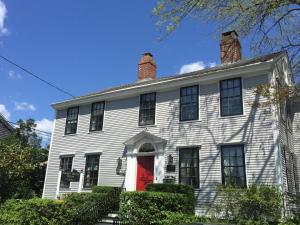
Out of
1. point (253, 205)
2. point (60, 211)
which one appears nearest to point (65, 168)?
point (60, 211)

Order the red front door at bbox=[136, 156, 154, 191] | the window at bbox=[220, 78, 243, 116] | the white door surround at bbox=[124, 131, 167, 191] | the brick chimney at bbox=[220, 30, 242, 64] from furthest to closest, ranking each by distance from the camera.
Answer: the brick chimney at bbox=[220, 30, 242, 64] < the red front door at bbox=[136, 156, 154, 191] < the white door surround at bbox=[124, 131, 167, 191] < the window at bbox=[220, 78, 243, 116]

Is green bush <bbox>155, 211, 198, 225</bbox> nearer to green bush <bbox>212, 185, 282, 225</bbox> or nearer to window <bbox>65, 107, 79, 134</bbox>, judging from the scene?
green bush <bbox>212, 185, 282, 225</bbox>

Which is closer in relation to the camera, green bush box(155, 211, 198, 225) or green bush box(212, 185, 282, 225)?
green bush box(155, 211, 198, 225)

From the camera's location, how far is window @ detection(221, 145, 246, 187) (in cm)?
1311

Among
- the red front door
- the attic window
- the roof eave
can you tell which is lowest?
the red front door

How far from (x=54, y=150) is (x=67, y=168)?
169 cm

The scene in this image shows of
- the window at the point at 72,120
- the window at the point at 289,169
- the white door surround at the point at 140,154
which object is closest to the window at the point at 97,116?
the window at the point at 72,120

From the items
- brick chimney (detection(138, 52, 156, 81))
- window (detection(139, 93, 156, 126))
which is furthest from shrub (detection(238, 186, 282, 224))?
brick chimney (detection(138, 52, 156, 81))

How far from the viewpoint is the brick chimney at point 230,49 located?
1783cm

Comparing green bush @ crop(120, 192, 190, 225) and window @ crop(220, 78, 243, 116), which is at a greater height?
window @ crop(220, 78, 243, 116)

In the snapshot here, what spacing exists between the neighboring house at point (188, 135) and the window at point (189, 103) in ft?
0.16

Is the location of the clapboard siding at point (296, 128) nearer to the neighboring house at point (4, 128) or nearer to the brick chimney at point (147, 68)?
the brick chimney at point (147, 68)

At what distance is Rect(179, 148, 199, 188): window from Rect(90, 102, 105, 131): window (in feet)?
18.2

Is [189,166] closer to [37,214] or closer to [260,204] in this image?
[260,204]
